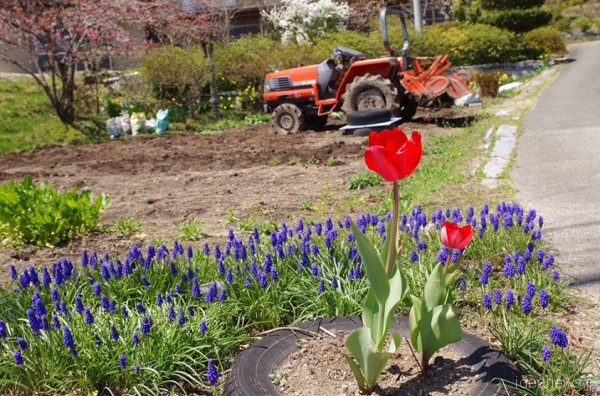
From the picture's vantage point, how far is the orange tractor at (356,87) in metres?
11.0

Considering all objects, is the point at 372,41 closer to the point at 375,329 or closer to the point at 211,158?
the point at 211,158

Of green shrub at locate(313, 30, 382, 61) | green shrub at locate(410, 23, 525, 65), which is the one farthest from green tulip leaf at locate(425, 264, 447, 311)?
green shrub at locate(410, 23, 525, 65)

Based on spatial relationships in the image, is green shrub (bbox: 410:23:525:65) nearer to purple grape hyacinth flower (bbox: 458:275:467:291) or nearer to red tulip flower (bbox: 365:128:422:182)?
purple grape hyacinth flower (bbox: 458:275:467:291)

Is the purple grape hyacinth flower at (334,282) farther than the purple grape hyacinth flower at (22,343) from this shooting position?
Yes

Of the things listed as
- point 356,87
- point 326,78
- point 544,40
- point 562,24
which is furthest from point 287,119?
point 562,24

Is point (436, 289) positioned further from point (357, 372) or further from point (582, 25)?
point (582, 25)

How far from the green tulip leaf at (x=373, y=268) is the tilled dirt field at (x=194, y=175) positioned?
356 cm

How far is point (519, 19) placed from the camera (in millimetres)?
23797

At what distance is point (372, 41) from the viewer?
18.5 metres

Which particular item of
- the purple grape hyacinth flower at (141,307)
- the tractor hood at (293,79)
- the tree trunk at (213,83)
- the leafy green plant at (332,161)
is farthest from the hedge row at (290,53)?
the purple grape hyacinth flower at (141,307)

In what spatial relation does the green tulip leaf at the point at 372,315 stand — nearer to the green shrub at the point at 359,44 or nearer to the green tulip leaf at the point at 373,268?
the green tulip leaf at the point at 373,268

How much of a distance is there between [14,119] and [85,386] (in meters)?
14.8

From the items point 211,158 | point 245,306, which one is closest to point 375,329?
point 245,306

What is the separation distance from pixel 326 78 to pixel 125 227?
7.13m
